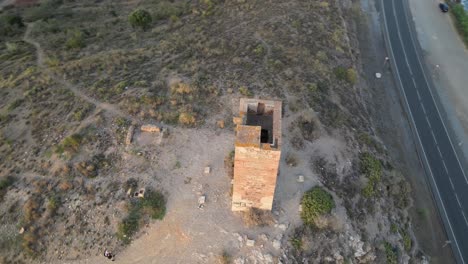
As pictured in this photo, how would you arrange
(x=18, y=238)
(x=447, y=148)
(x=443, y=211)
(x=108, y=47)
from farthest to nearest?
Result: (x=108, y=47) → (x=447, y=148) → (x=443, y=211) → (x=18, y=238)

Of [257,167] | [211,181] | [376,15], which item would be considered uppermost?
[257,167]

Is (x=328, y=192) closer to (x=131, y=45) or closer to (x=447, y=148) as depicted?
(x=447, y=148)

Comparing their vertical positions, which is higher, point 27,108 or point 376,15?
point 27,108

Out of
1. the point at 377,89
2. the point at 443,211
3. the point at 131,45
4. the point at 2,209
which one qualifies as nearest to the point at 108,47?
the point at 131,45

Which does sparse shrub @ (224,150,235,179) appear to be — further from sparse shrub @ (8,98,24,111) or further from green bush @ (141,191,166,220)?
sparse shrub @ (8,98,24,111)

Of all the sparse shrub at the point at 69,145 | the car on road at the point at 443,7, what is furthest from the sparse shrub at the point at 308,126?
the car on road at the point at 443,7

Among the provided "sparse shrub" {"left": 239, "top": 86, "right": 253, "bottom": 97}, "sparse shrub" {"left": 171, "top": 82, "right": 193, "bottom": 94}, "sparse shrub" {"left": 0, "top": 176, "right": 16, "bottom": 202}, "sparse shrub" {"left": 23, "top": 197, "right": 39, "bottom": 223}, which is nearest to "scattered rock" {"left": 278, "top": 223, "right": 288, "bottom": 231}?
"sparse shrub" {"left": 239, "top": 86, "right": 253, "bottom": 97}

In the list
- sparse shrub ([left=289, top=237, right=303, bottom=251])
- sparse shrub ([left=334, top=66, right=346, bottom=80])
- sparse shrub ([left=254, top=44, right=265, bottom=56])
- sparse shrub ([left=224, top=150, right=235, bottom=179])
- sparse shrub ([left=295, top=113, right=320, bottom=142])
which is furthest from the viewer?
sparse shrub ([left=254, top=44, right=265, bottom=56])
